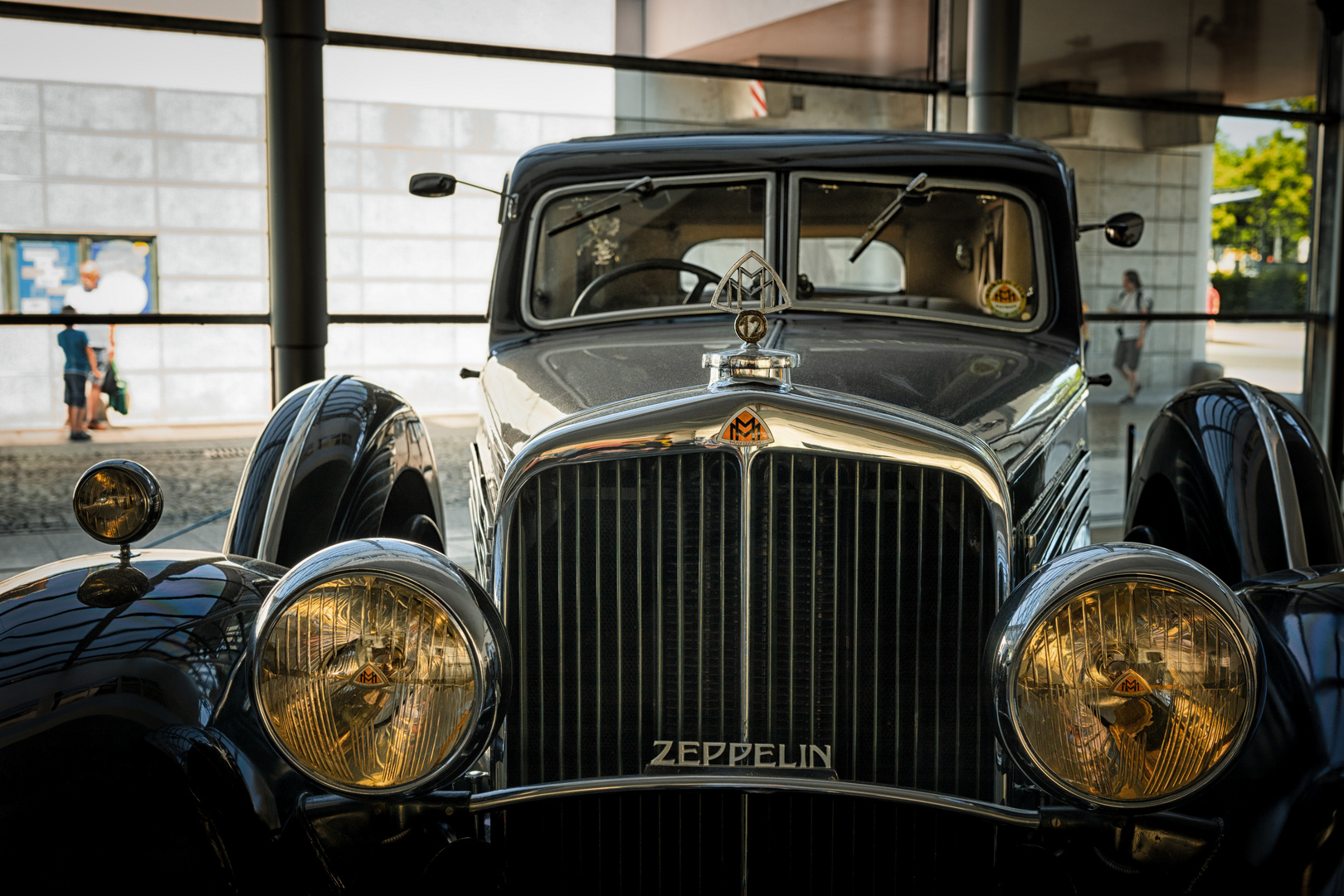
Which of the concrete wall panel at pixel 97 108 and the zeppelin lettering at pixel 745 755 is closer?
the zeppelin lettering at pixel 745 755

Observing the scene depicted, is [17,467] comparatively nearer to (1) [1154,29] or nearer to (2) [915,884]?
(2) [915,884]

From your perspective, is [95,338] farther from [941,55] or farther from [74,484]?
[941,55]

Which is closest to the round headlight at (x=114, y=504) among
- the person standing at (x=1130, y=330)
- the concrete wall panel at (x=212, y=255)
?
the concrete wall panel at (x=212, y=255)

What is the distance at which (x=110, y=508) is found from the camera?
203cm

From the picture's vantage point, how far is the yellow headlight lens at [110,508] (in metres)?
2.02

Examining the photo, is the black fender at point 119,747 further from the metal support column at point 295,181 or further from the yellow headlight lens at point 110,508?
the metal support column at point 295,181

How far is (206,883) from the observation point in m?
1.59

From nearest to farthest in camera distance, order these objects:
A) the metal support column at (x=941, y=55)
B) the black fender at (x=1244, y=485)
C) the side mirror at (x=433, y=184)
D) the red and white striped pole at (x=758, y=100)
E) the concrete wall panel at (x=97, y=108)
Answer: the black fender at (x=1244, y=485) → the side mirror at (x=433, y=184) → the concrete wall panel at (x=97, y=108) → the red and white striped pole at (x=758, y=100) → the metal support column at (x=941, y=55)

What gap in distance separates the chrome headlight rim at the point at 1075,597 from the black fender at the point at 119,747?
1.07 metres

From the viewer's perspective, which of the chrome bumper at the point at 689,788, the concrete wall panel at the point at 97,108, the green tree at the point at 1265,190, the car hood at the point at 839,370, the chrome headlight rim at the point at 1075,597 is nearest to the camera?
the chrome headlight rim at the point at 1075,597

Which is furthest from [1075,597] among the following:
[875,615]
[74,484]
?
[74,484]

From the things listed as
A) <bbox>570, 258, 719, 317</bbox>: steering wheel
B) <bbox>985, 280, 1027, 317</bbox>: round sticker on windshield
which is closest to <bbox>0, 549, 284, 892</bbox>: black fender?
<bbox>570, 258, 719, 317</bbox>: steering wheel

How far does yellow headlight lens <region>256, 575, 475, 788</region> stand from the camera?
5.09 feet

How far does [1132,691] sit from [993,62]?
666 cm
